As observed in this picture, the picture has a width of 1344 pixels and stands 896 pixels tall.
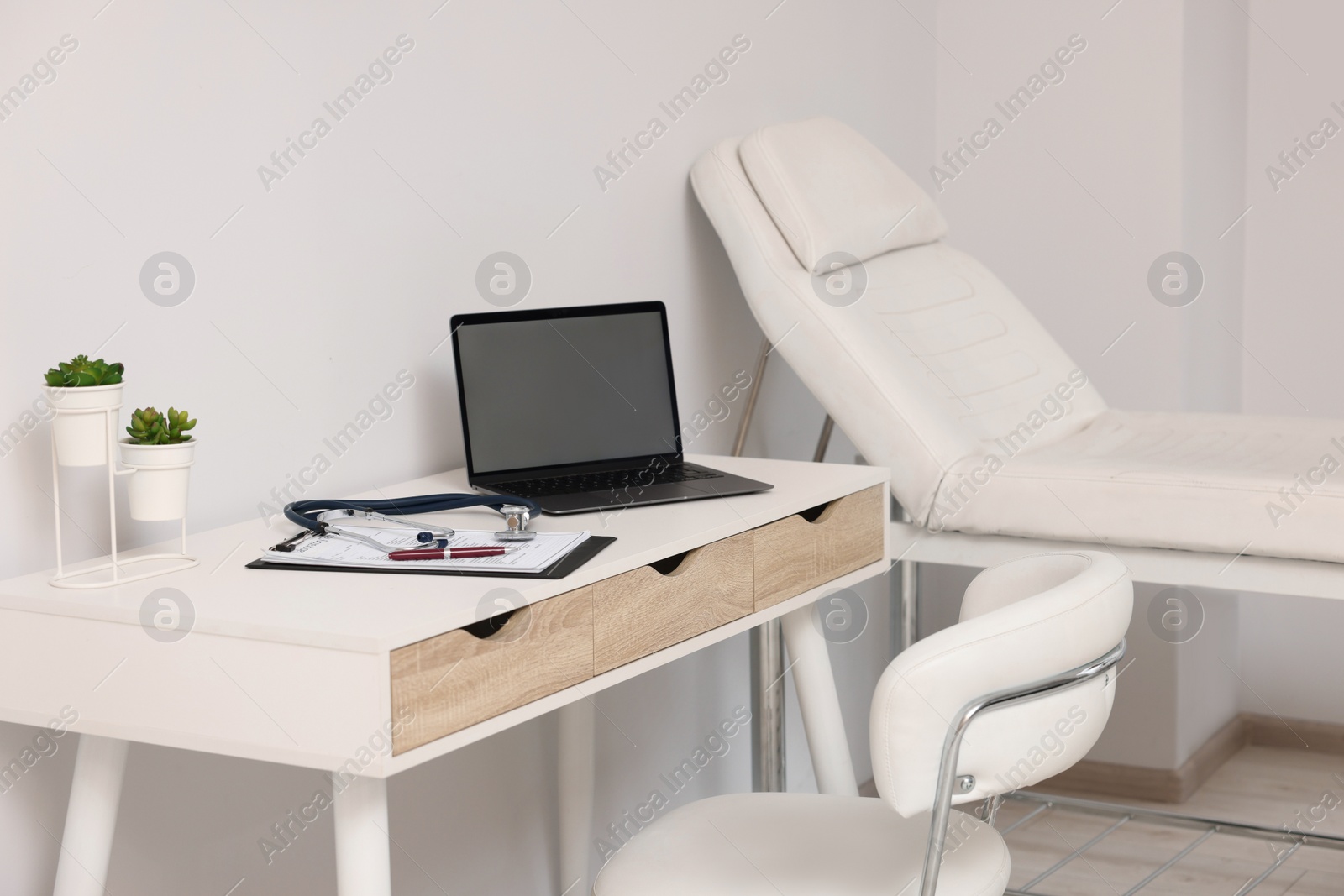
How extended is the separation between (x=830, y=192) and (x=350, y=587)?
1.14 m

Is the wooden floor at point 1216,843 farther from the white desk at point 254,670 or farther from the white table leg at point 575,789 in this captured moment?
the white desk at point 254,670

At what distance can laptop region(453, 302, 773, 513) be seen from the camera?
4.93ft

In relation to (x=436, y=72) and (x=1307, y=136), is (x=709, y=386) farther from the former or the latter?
(x=1307, y=136)

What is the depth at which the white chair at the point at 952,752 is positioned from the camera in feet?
3.33

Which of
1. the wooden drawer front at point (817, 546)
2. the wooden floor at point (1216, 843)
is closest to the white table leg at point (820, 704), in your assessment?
the wooden drawer front at point (817, 546)

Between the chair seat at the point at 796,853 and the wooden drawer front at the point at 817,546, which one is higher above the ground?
the wooden drawer front at the point at 817,546

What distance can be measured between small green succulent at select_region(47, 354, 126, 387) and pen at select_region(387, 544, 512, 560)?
0.88 feet

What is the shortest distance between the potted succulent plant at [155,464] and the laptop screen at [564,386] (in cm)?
43

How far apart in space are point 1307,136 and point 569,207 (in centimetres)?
172

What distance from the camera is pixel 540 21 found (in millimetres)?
1721

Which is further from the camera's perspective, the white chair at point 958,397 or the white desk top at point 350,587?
the white chair at point 958,397

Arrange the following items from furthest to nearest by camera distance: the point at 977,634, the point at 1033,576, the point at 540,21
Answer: the point at 540,21 < the point at 1033,576 < the point at 977,634

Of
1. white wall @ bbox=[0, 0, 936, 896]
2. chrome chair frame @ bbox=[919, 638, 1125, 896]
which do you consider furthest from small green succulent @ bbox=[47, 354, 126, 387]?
A: chrome chair frame @ bbox=[919, 638, 1125, 896]

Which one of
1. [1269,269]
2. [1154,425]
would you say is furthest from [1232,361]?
[1154,425]
